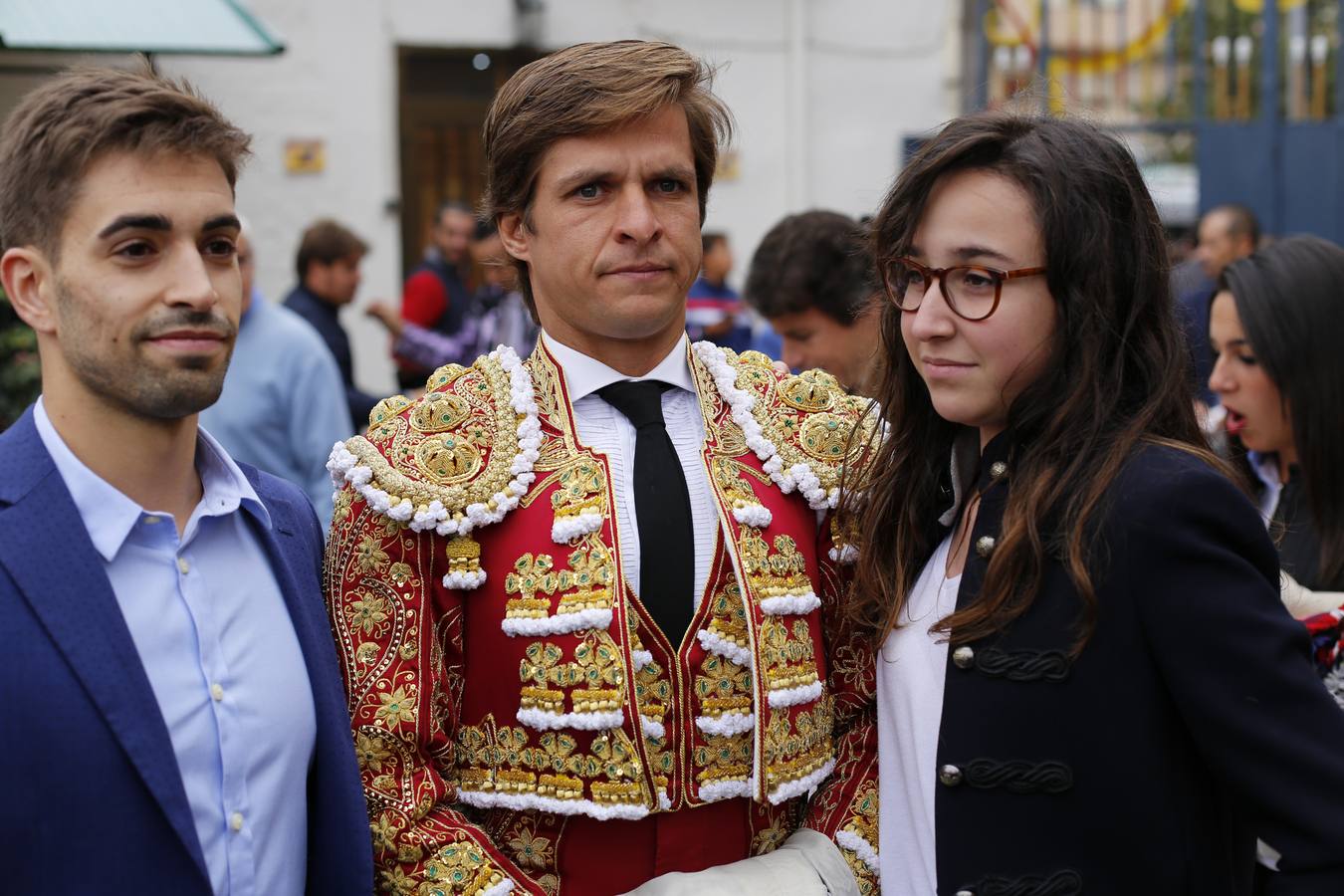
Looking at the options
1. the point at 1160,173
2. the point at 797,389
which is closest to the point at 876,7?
the point at 1160,173

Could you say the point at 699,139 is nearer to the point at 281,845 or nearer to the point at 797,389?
the point at 797,389

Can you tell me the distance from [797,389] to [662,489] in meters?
0.37

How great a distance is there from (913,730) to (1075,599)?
1.13 feet

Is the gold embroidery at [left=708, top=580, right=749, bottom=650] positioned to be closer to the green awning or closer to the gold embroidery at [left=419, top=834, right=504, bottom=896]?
the gold embroidery at [left=419, top=834, right=504, bottom=896]

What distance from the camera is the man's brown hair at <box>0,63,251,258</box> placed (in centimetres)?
184

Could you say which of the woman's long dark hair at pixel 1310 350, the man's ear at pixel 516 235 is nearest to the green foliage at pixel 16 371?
the man's ear at pixel 516 235

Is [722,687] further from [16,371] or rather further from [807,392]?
[16,371]

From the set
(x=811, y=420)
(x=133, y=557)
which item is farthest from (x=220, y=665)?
(x=811, y=420)

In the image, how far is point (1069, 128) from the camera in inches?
84.9

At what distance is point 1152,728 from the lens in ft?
6.47

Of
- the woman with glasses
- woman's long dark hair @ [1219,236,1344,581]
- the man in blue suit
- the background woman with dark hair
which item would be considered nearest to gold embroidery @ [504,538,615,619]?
the man in blue suit

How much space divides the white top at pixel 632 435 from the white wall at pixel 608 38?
21.4 ft

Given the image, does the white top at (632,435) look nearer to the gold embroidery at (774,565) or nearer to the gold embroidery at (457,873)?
the gold embroidery at (774,565)

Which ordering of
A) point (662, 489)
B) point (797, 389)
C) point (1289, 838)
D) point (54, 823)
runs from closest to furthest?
1. point (54, 823)
2. point (1289, 838)
3. point (662, 489)
4. point (797, 389)
